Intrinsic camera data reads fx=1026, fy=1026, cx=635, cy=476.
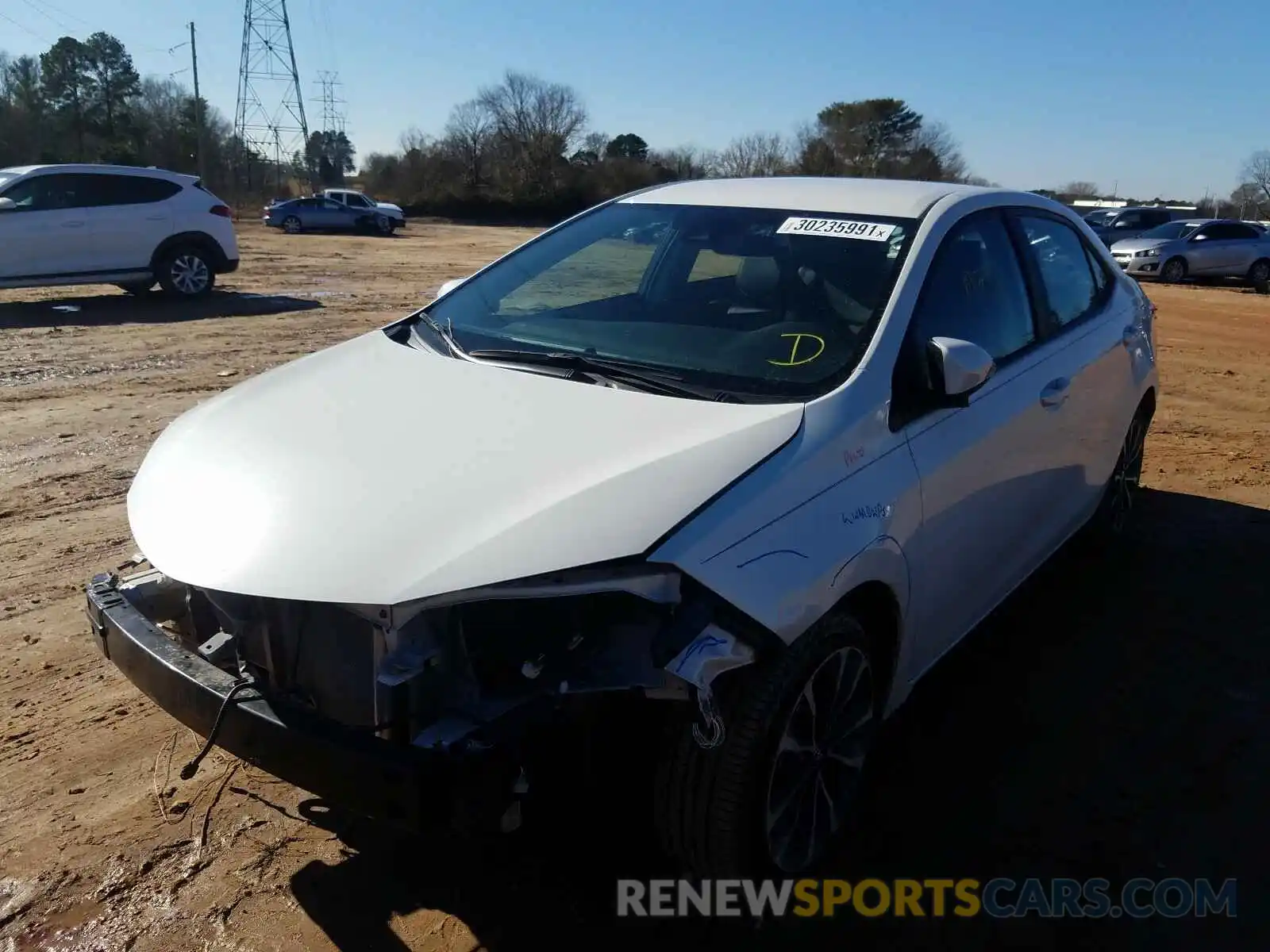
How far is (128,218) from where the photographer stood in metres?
13.2

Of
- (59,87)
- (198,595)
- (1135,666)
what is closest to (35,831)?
(198,595)

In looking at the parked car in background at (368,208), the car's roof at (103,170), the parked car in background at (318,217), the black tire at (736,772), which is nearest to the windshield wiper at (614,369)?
the black tire at (736,772)

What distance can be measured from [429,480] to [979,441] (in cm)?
174

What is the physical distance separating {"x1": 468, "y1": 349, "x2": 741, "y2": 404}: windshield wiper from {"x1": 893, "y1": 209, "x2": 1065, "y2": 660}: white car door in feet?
1.78

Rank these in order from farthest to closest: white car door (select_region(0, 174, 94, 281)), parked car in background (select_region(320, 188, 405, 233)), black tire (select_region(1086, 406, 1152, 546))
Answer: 1. parked car in background (select_region(320, 188, 405, 233))
2. white car door (select_region(0, 174, 94, 281))
3. black tire (select_region(1086, 406, 1152, 546))

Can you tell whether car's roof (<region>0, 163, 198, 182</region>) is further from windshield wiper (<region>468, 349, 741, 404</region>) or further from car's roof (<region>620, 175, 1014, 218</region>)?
windshield wiper (<region>468, 349, 741, 404</region>)

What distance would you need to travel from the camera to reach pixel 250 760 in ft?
7.54

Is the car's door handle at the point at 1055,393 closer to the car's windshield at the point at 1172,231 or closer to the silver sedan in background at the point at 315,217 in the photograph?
the car's windshield at the point at 1172,231

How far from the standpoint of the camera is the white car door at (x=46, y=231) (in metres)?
12.5

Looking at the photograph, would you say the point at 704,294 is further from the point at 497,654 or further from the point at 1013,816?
the point at 1013,816

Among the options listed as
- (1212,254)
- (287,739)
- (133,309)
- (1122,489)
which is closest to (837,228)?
(287,739)

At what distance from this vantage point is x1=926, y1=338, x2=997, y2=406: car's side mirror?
2.88 m

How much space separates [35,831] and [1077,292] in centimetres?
427

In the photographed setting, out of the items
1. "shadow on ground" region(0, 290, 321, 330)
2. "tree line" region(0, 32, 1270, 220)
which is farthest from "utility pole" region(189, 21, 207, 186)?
"shadow on ground" region(0, 290, 321, 330)
